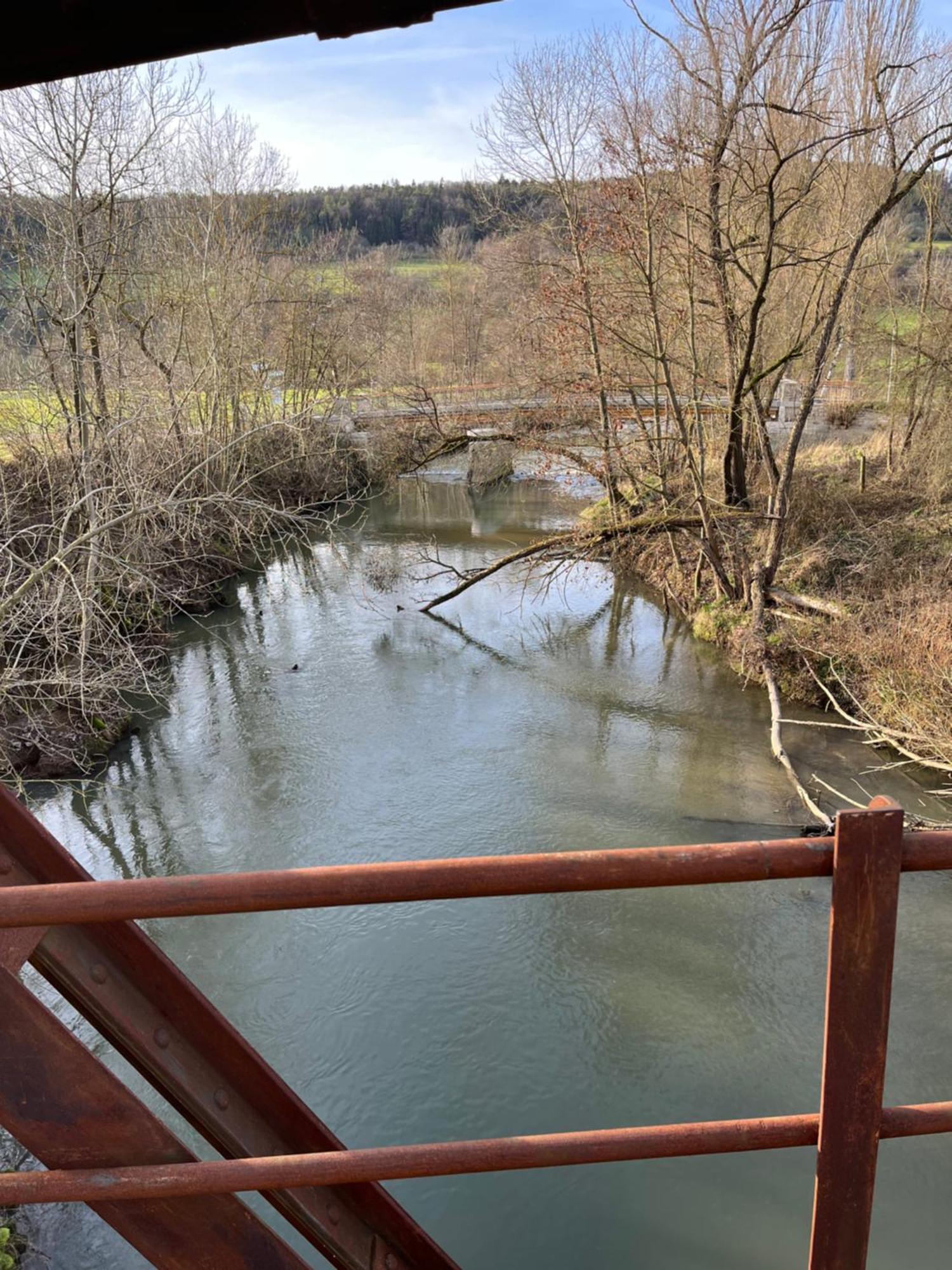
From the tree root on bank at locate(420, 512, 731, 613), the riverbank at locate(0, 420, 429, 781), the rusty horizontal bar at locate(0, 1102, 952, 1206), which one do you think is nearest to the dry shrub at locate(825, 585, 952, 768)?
the tree root on bank at locate(420, 512, 731, 613)

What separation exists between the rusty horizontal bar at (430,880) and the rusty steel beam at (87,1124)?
321mm

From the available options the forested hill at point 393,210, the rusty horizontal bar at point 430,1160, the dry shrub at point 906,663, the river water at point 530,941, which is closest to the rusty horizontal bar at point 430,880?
the rusty horizontal bar at point 430,1160

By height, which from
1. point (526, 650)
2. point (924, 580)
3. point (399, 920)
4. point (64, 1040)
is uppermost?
point (64, 1040)

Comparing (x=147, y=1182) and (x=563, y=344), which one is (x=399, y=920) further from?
(x=563, y=344)

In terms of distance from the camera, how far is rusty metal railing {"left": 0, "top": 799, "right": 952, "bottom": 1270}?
1.34 metres

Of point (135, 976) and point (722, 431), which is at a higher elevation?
point (722, 431)

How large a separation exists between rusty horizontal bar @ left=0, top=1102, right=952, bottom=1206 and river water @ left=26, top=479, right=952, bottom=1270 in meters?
3.82

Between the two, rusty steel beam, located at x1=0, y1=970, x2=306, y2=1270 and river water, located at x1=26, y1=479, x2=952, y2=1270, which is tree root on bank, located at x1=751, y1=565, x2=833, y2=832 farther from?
rusty steel beam, located at x1=0, y1=970, x2=306, y2=1270

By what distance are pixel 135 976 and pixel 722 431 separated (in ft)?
47.9

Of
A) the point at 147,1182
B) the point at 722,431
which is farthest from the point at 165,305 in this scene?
the point at 147,1182

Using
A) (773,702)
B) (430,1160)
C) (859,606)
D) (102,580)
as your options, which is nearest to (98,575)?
(102,580)

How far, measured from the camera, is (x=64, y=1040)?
1.59 meters

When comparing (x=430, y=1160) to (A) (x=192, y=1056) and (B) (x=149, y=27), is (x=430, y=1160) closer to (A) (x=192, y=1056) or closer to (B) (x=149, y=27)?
(A) (x=192, y=1056)

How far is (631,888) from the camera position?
55.2 inches
